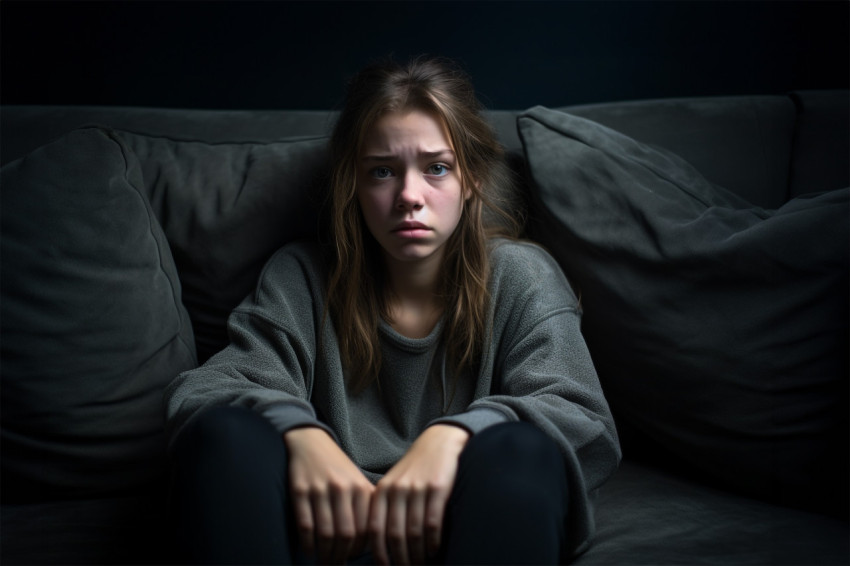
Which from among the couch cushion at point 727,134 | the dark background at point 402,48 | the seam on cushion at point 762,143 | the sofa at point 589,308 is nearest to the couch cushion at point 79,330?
the sofa at point 589,308

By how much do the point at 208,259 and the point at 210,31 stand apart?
0.76m

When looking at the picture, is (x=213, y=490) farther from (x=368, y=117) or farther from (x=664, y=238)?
(x=664, y=238)

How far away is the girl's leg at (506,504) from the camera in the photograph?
0.74 m

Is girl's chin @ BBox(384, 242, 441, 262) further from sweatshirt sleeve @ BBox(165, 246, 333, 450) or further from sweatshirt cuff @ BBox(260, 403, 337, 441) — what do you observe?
sweatshirt cuff @ BBox(260, 403, 337, 441)

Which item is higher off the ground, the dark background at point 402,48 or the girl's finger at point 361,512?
the dark background at point 402,48

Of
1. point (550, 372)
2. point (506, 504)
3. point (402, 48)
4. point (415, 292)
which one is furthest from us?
point (402, 48)

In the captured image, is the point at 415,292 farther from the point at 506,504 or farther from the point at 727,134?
the point at 727,134

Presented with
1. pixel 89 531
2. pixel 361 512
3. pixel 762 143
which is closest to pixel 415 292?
pixel 361 512

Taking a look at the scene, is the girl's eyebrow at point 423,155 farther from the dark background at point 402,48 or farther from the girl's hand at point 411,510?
the dark background at point 402,48

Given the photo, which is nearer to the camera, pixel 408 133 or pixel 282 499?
pixel 282 499

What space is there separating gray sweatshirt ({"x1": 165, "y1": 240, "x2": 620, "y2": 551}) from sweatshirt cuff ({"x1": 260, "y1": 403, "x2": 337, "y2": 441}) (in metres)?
0.03

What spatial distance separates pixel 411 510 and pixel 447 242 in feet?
1.66

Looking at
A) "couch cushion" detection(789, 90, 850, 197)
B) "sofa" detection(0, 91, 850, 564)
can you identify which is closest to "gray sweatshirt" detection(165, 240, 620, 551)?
"sofa" detection(0, 91, 850, 564)

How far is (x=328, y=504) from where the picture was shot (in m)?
0.79
